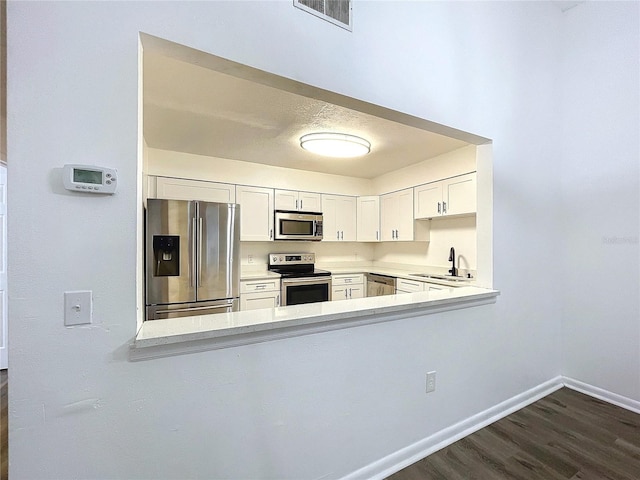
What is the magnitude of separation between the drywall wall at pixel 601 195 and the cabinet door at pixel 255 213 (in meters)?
3.37

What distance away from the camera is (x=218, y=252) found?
2.96 metres

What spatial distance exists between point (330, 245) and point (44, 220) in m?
4.39

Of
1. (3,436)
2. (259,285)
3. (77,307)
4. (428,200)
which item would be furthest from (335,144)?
(3,436)

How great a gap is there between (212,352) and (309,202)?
357cm

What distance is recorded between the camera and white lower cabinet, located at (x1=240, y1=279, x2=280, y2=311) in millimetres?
3785

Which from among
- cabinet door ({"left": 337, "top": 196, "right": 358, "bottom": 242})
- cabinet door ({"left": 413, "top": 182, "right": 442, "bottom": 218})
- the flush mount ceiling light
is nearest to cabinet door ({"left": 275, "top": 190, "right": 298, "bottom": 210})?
cabinet door ({"left": 337, "top": 196, "right": 358, "bottom": 242})

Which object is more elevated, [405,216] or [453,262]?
[405,216]

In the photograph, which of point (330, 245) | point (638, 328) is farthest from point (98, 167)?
point (330, 245)

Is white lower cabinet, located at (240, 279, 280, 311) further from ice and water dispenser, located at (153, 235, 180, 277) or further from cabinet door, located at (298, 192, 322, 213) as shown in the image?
cabinet door, located at (298, 192, 322, 213)

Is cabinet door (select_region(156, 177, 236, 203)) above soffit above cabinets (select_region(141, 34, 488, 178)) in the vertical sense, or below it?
below

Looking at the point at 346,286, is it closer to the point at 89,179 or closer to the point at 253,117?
the point at 253,117

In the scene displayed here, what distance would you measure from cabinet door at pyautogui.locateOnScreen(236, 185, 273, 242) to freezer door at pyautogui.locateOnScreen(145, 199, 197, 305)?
123 cm

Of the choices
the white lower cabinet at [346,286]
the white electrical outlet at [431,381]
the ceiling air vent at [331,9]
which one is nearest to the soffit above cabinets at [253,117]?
the ceiling air vent at [331,9]

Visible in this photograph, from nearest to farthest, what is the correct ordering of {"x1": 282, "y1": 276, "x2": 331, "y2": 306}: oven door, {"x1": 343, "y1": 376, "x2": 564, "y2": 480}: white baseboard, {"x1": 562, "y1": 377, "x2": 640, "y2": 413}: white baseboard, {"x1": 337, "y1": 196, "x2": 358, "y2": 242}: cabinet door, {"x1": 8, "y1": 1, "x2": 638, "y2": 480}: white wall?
{"x1": 8, "y1": 1, "x2": 638, "y2": 480}: white wall → {"x1": 343, "y1": 376, "x2": 564, "y2": 480}: white baseboard → {"x1": 562, "y1": 377, "x2": 640, "y2": 413}: white baseboard → {"x1": 282, "y1": 276, "x2": 331, "y2": 306}: oven door → {"x1": 337, "y1": 196, "x2": 358, "y2": 242}: cabinet door
